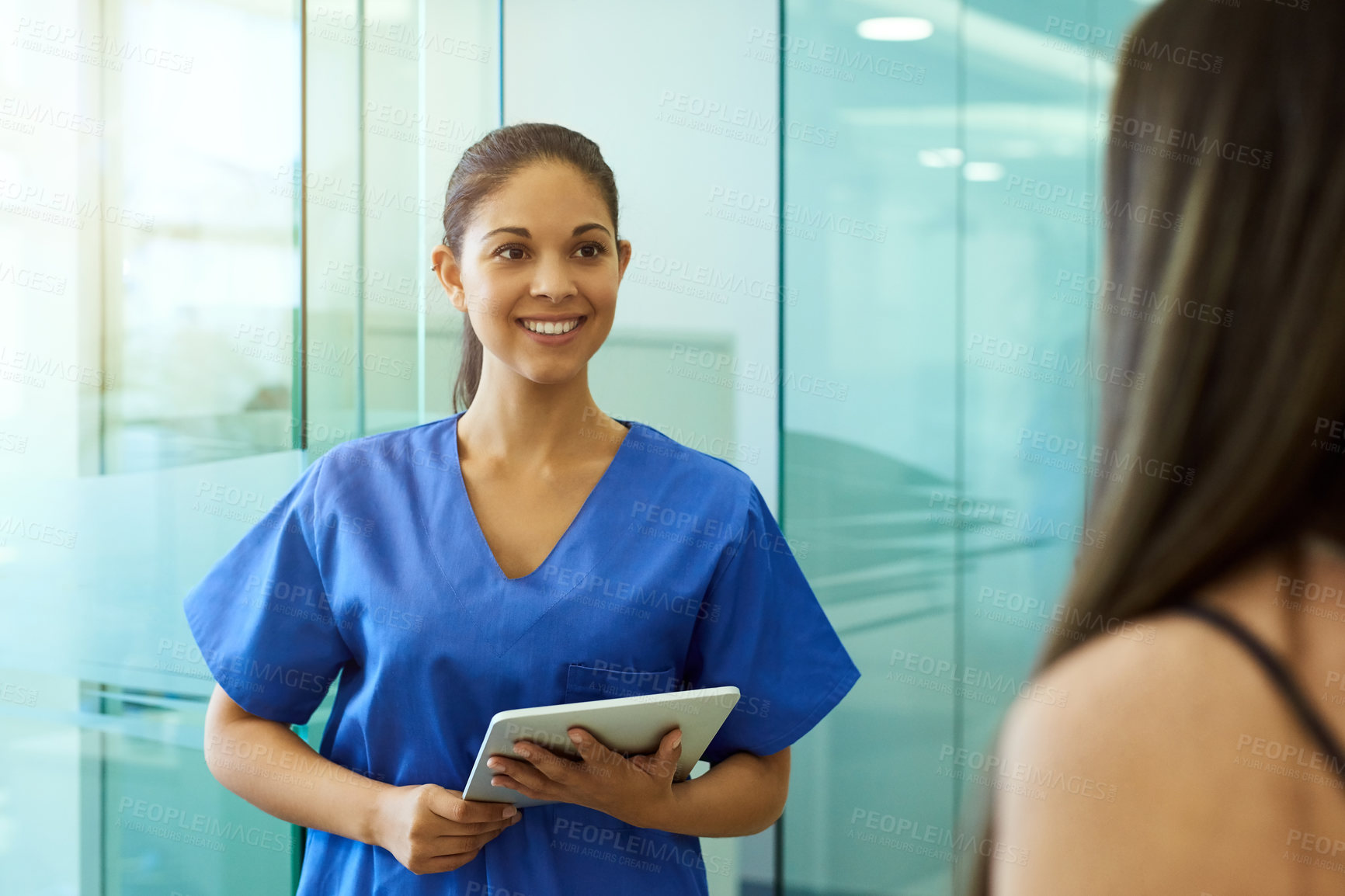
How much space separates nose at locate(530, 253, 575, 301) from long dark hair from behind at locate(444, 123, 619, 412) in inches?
4.3

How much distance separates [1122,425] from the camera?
427mm

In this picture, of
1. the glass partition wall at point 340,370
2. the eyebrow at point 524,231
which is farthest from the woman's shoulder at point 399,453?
the glass partition wall at point 340,370

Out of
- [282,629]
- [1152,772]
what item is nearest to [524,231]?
[282,629]

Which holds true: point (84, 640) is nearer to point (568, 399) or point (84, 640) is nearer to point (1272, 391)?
point (568, 399)

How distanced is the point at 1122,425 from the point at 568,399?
2.89 feet

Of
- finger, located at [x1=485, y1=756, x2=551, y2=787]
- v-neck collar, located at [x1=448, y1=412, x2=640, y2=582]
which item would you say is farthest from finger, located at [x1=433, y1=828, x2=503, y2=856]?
v-neck collar, located at [x1=448, y1=412, x2=640, y2=582]

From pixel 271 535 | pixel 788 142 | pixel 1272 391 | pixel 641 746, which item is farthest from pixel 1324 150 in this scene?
pixel 788 142

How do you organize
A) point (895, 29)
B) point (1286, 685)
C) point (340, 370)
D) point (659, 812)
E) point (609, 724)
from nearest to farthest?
1. point (1286, 685)
2. point (609, 724)
3. point (659, 812)
4. point (895, 29)
5. point (340, 370)

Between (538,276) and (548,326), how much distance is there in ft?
0.18

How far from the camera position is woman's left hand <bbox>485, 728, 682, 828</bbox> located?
3.27ft

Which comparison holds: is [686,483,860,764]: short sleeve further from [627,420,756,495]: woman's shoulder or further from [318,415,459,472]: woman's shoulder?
[318,415,459,472]: woman's shoulder

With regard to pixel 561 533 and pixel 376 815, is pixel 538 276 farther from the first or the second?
pixel 376 815

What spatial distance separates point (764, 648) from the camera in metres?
1.22

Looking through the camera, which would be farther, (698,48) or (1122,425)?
(698,48)
